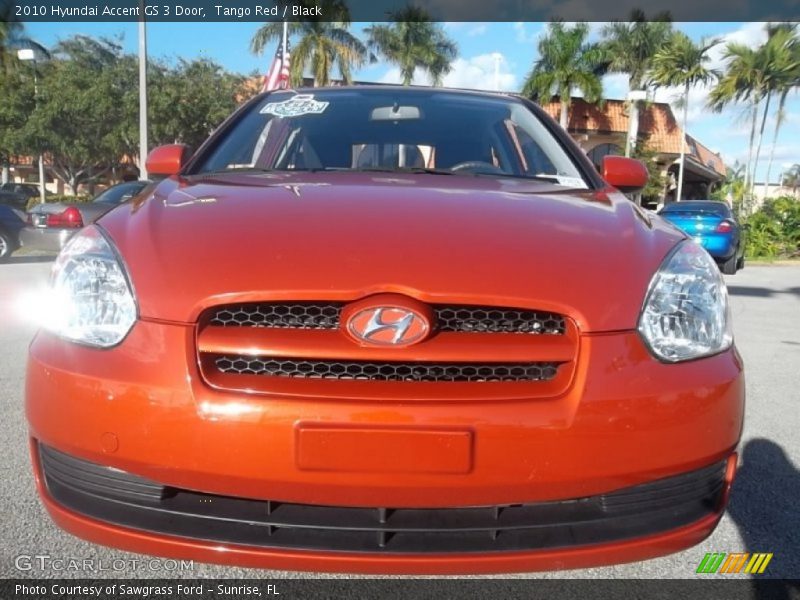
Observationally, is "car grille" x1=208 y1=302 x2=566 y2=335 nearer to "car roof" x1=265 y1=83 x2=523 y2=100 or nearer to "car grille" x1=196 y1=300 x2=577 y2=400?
"car grille" x1=196 y1=300 x2=577 y2=400

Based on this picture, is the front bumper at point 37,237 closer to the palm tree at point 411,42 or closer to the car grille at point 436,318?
the car grille at point 436,318

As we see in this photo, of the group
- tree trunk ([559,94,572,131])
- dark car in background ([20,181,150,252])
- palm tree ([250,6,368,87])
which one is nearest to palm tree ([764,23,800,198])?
tree trunk ([559,94,572,131])

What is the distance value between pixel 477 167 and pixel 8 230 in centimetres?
1160

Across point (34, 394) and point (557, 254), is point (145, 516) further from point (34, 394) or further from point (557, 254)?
point (557, 254)

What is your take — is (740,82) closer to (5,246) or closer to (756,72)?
(756,72)

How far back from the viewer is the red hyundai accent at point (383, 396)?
154 cm

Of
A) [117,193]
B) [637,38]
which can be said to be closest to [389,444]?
[117,193]

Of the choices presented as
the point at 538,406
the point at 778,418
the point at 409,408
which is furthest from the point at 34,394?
the point at 778,418

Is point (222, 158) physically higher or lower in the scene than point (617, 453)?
higher

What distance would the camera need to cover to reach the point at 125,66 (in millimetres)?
32031

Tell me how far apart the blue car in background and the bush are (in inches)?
332

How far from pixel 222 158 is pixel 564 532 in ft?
6.43

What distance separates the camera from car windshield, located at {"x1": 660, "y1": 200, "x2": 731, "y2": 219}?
12.9m

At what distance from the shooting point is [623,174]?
9.36 ft
